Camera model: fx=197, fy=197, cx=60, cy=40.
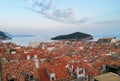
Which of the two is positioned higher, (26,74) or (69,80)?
(26,74)

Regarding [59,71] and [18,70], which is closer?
[18,70]

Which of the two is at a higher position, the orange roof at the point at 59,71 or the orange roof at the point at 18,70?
the orange roof at the point at 18,70

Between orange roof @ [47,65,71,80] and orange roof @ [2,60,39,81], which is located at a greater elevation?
orange roof @ [2,60,39,81]

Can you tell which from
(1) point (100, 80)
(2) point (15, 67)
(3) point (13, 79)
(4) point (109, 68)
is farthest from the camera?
(4) point (109, 68)

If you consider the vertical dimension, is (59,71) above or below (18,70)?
below

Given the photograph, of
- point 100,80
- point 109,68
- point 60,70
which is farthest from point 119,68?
point 60,70

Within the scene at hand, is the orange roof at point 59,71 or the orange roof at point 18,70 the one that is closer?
the orange roof at point 18,70

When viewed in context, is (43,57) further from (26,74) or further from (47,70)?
(26,74)

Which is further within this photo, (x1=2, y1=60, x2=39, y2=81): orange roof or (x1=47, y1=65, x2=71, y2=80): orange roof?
(x1=47, y1=65, x2=71, y2=80): orange roof

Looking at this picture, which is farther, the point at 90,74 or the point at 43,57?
the point at 43,57

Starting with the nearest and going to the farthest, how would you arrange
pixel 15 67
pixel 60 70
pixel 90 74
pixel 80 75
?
pixel 15 67
pixel 60 70
pixel 80 75
pixel 90 74
